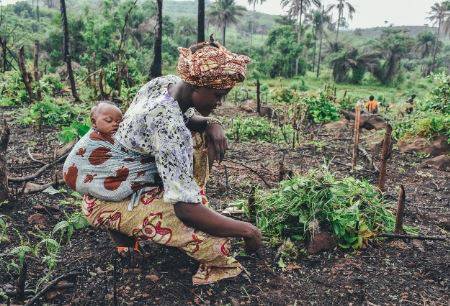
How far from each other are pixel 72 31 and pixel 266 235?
23.8 metres

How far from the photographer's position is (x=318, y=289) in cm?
230

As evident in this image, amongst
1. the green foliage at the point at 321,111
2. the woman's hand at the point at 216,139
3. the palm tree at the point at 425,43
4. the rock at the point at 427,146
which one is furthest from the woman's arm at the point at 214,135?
the palm tree at the point at 425,43

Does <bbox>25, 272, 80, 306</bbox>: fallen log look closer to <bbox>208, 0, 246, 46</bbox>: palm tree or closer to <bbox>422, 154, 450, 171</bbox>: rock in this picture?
<bbox>422, 154, 450, 171</bbox>: rock

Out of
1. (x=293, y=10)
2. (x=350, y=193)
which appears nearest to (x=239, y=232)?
(x=350, y=193)

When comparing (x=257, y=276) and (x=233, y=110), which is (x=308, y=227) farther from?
(x=233, y=110)

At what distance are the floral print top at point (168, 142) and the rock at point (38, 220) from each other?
4.24ft

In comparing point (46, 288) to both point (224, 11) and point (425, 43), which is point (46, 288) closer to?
point (224, 11)

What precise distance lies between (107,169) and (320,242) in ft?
4.55

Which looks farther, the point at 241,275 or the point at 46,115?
the point at 46,115

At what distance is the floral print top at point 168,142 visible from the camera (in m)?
1.85

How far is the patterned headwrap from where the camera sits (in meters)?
1.87

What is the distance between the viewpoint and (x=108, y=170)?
7.19 ft

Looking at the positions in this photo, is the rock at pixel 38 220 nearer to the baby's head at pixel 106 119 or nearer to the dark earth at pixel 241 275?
the dark earth at pixel 241 275

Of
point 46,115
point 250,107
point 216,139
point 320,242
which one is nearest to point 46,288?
point 216,139
